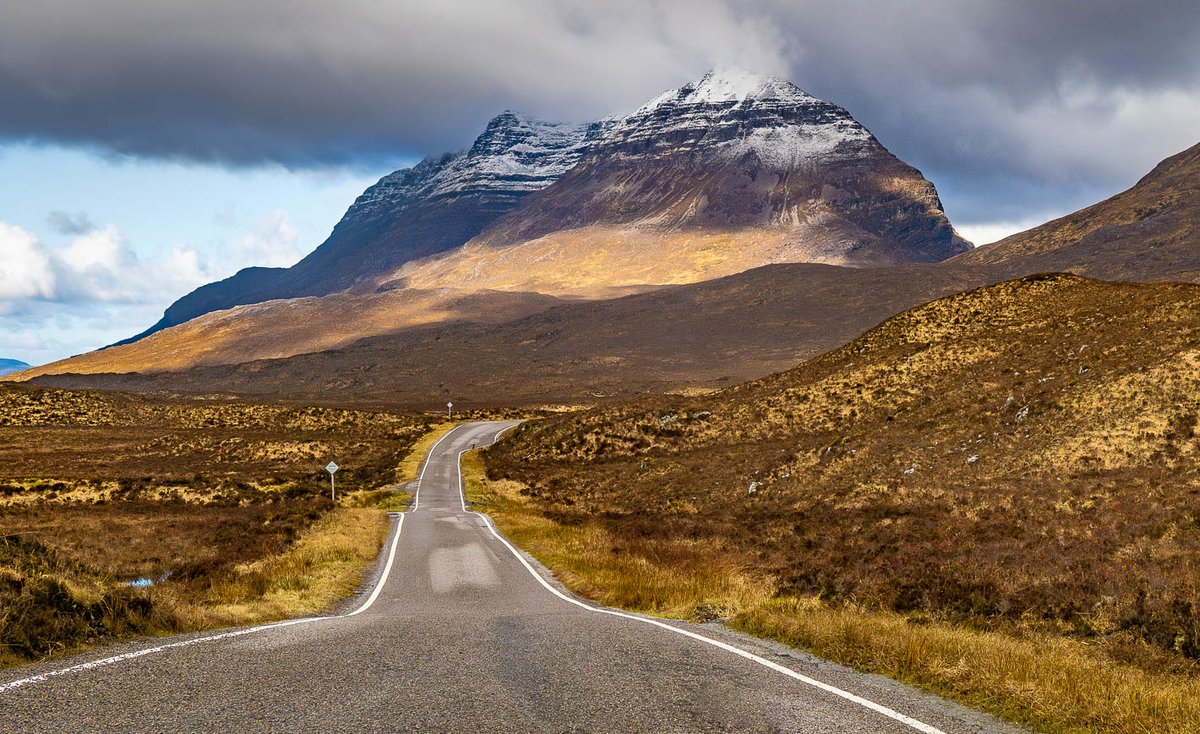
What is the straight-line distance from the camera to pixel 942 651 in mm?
9570

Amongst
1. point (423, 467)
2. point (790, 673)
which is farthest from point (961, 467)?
point (423, 467)

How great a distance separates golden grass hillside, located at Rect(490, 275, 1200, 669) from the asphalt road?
5252 mm

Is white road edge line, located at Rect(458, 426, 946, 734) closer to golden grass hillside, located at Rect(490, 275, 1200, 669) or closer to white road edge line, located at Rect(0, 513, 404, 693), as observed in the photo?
golden grass hillside, located at Rect(490, 275, 1200, 669)

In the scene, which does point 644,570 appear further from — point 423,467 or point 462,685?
point 423,467

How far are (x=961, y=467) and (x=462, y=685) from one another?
3260cm

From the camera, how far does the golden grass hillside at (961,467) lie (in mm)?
15297

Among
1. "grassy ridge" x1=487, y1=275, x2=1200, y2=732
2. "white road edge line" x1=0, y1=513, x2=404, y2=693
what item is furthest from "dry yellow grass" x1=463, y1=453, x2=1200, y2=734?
"white road edge line" x1=0, y1=513, x2=404, y2=693

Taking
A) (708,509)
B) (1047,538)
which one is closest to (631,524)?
(708,509)

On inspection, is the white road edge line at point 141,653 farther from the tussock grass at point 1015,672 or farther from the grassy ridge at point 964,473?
the grassy ridge at point 964,473

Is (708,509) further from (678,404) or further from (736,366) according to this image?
(736,366)

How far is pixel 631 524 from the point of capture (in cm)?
3397

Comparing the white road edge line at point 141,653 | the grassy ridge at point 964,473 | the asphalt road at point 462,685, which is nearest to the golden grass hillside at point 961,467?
the grassy ridge at point 964,473

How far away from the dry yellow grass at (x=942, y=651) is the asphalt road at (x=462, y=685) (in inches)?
19.0

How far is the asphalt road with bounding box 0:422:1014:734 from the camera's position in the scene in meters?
6.82
